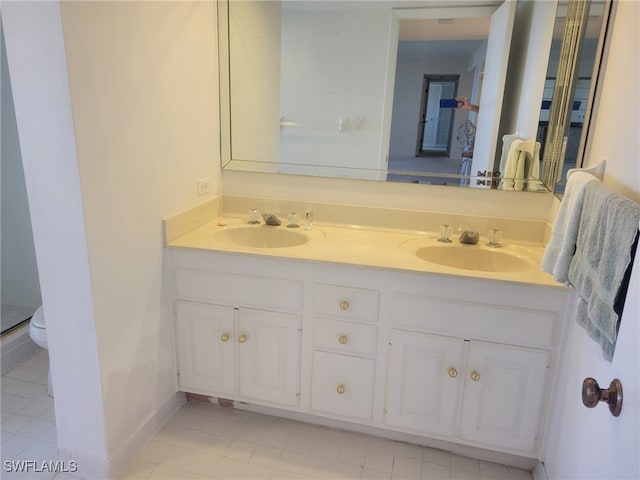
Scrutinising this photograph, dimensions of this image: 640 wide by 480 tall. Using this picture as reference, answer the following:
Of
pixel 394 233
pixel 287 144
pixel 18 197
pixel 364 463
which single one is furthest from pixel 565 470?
pixel 18 197

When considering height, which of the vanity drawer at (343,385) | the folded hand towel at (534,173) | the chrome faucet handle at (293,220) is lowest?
the vanity drawer at (343,385)

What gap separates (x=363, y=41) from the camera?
197cm

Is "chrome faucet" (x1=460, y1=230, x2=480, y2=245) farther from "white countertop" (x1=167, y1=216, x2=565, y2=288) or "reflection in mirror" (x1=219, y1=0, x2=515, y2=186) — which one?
"reflection in mirror" (x1=219, y1=0, x2=515, y2=186)

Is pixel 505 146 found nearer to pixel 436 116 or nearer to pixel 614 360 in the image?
pixel 436 116

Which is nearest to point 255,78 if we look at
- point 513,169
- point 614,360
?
point 513,169

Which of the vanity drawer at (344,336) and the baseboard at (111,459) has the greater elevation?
the vanity drawer at (344,336)

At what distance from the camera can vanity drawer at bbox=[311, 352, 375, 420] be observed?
1745mm

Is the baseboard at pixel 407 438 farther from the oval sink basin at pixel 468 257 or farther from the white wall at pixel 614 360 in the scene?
the oval sink basin at pixel 468 257

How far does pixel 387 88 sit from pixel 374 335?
1.06 m

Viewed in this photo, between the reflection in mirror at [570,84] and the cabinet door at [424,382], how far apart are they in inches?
29.2

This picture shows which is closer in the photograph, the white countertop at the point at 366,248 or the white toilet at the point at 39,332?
the white countertop at the point at 366,248

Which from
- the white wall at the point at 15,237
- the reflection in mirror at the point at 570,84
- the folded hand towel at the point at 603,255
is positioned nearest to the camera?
the folded hand towel at the point at 603,255

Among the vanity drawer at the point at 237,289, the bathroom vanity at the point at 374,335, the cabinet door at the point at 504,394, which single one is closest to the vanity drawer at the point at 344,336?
the bathroom vanity at the point at 374,335

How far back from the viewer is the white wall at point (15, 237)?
2.56 metres
